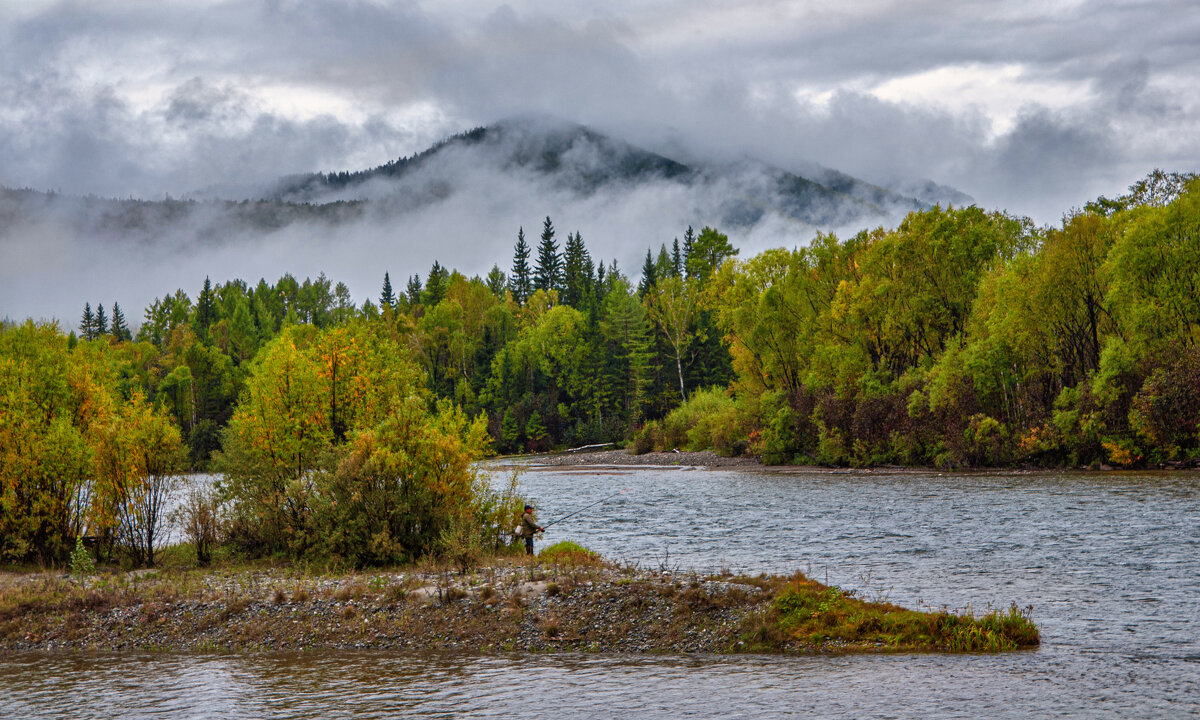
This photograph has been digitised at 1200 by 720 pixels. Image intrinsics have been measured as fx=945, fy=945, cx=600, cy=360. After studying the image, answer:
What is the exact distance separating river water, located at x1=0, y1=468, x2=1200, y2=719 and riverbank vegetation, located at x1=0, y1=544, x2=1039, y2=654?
2.69ft

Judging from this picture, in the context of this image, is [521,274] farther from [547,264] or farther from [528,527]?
[528,527]

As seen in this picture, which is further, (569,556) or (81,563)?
(569,556)

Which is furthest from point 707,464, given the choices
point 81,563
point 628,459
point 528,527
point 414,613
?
point 414,613

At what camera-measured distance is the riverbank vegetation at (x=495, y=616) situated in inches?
758

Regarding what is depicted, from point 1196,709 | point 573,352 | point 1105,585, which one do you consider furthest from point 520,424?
point 1196,709

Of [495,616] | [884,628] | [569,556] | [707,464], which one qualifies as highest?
[569,556]

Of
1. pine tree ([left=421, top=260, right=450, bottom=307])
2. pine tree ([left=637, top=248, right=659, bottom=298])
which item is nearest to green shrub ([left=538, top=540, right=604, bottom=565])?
pine tree ([left=637, top=248, right=659, bottom=298])

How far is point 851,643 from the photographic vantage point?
19.0 meters

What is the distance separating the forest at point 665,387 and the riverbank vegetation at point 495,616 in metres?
3.39

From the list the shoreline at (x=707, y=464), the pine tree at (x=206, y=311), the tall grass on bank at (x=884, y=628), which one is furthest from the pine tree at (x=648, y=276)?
the tall grass on bank at (x=884, y=628)

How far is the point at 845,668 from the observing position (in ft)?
57.1

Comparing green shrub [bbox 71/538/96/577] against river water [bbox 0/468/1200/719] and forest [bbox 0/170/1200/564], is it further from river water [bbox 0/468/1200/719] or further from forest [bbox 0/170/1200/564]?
river water [bbox 0/468/1200/719]

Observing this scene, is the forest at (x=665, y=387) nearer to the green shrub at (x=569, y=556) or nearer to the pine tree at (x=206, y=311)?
the green shrub at (x=569, y=556)

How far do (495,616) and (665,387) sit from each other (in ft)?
352
